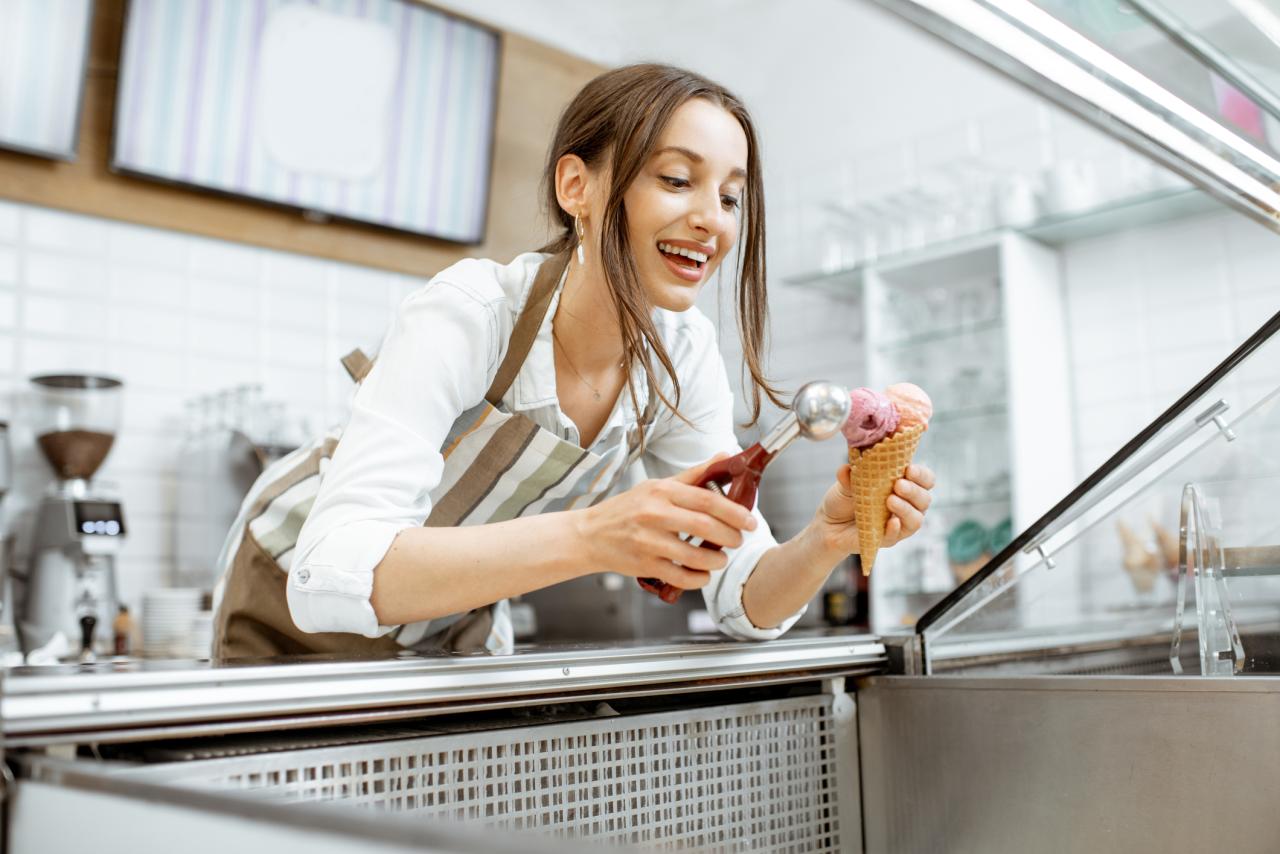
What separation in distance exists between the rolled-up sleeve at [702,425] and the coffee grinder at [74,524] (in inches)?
60.4

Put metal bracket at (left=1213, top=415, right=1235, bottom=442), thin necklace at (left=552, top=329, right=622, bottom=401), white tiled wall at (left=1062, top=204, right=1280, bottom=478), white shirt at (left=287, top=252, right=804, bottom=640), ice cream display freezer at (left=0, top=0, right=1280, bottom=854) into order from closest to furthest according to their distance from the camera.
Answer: ice cream display freezer at (left=0, top=0, right=1280, bottom=854) < white shirt at (left=287, top=252, right=804, bottom=640) < metal bracket at (left=1213, top=415, right=1235, bottom=442) < thin necklace at (left=552, top=329, right=622, bottom=401) < white tiled wall at (left=1062, top=204, right=1280, bottom=478)

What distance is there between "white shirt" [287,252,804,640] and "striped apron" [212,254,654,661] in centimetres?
2

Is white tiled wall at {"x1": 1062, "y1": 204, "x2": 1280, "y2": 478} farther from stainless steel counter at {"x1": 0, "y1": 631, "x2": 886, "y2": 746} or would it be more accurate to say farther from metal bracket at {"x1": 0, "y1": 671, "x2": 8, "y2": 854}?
metal bracket at {"x1": 0, "y1": 671, "x2": 8, "y2": 854}

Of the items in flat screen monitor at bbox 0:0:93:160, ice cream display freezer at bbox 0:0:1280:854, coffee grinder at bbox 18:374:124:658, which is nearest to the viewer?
ice cream display freezer at bbox 0:0:1280:854

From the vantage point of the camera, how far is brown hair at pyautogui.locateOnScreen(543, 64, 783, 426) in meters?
0.94

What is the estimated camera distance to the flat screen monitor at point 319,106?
2.80m

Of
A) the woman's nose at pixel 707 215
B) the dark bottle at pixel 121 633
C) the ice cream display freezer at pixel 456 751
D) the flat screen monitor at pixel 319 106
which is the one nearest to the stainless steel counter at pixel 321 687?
the ice cream display freezer at pixel 456 751

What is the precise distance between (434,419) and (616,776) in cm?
31

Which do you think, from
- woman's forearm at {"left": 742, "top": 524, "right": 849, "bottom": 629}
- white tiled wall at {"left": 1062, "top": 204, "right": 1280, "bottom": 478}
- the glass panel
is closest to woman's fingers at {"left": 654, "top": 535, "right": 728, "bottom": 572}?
woman's forearm at {"left": 742, "top": 524, "right": 849, "bottom": 629}

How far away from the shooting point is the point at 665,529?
2.39 ft

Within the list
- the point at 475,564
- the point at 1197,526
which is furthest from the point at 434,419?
the point at 1197,526

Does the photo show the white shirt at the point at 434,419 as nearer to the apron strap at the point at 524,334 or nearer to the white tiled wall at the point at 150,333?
the apron strap at the point at 524,334

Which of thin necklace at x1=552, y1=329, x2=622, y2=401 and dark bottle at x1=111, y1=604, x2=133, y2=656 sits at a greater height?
thin necklace at x1=552, y1=329, x2=622, y2=401

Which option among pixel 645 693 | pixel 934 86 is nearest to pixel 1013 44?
pixel 645 693
